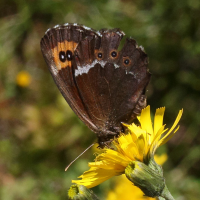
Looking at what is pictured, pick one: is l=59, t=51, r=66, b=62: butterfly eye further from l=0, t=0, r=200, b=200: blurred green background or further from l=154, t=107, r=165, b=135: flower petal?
l=0, t=0, r=200, b=200: blurred green background

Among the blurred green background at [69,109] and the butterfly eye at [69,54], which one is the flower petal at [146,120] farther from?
the blurred green background at [69,109]

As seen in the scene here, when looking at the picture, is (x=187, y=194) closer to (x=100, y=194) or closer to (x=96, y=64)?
(x=100, y=194)

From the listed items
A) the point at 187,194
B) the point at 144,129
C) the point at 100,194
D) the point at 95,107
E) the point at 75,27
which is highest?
the point at 75,27

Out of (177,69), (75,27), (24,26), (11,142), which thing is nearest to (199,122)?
(177,69)

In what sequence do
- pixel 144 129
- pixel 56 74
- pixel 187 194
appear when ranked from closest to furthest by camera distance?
pixel 144 129
pixel 56 74
pixel 187 194

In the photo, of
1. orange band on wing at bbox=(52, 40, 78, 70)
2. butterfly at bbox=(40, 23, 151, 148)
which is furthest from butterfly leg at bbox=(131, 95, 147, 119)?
orange band on wing at bbox=(52, 40, 78, 70)
